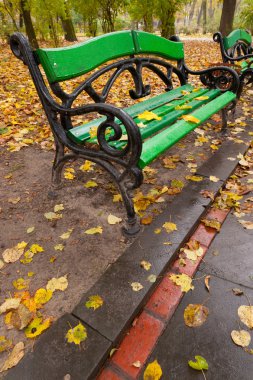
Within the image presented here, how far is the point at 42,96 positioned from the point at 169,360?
1868 mm

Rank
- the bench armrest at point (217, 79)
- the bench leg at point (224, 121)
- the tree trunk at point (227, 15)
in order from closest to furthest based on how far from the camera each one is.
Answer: the bench armrest at point (217, 79) < the bench leg at point (224, 121) < the tree trunk at point (227, 15)

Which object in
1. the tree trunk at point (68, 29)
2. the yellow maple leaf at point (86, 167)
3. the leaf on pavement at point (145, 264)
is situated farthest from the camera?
the tree trunk at point (68, 29)

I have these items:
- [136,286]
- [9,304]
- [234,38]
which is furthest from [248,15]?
[9,304]

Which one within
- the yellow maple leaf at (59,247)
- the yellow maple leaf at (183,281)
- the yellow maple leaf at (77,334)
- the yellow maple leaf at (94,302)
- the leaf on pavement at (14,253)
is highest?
the yellow maple leaf at (94,302)

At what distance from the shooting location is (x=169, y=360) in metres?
1.34

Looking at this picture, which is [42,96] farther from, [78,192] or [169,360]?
[169,360]

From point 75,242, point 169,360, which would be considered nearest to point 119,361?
point 169,360

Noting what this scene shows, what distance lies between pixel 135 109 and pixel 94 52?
0.63m

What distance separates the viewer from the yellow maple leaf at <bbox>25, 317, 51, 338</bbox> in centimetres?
143

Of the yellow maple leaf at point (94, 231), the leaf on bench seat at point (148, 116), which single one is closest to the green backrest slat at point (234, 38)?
the leaf on bench seat at point (148, 116)

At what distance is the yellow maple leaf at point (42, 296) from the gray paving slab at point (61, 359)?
0.80 ft

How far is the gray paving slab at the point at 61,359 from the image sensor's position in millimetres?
1230

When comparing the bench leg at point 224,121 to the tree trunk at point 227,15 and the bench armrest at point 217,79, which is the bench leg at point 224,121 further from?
the tree trunk at point 227,15

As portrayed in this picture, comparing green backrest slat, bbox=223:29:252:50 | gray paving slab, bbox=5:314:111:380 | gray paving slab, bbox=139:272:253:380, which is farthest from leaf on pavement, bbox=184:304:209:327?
green backrest slat, bbox=223:29:252:50
